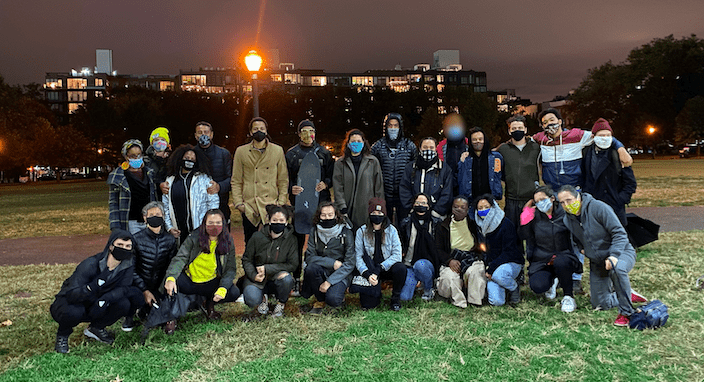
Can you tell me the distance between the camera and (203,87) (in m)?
141

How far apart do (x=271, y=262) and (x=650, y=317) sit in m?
4.26

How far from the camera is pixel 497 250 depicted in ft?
22.7

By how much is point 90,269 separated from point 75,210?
19.4 meters

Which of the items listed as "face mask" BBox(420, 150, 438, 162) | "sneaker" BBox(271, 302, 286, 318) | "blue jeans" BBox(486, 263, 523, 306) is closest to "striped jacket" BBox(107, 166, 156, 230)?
"sneaker" BBox(271, 302, 286, 318)

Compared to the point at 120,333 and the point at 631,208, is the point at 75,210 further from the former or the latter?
the point at 631,208

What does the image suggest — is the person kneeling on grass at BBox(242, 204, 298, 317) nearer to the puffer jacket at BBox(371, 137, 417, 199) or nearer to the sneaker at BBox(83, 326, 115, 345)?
the sneaker at BBox(83, 326, 115, 345)

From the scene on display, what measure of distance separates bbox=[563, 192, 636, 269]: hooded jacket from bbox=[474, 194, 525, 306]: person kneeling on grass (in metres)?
0.81

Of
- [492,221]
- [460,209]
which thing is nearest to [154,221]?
[460,209]

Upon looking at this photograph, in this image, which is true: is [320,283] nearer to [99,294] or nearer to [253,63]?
[99,294]

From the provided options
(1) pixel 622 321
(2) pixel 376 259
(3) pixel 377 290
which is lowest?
(1) pixel 622 321

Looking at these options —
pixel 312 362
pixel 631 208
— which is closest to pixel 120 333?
pixel 312 362

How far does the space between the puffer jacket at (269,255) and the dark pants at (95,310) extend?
1.32 meters

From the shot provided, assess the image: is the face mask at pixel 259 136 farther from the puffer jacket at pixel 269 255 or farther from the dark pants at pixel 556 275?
the dark pants at pixel 556 275

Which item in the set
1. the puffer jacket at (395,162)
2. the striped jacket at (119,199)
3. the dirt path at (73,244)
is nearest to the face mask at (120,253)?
the striped jacket at (119,199)
